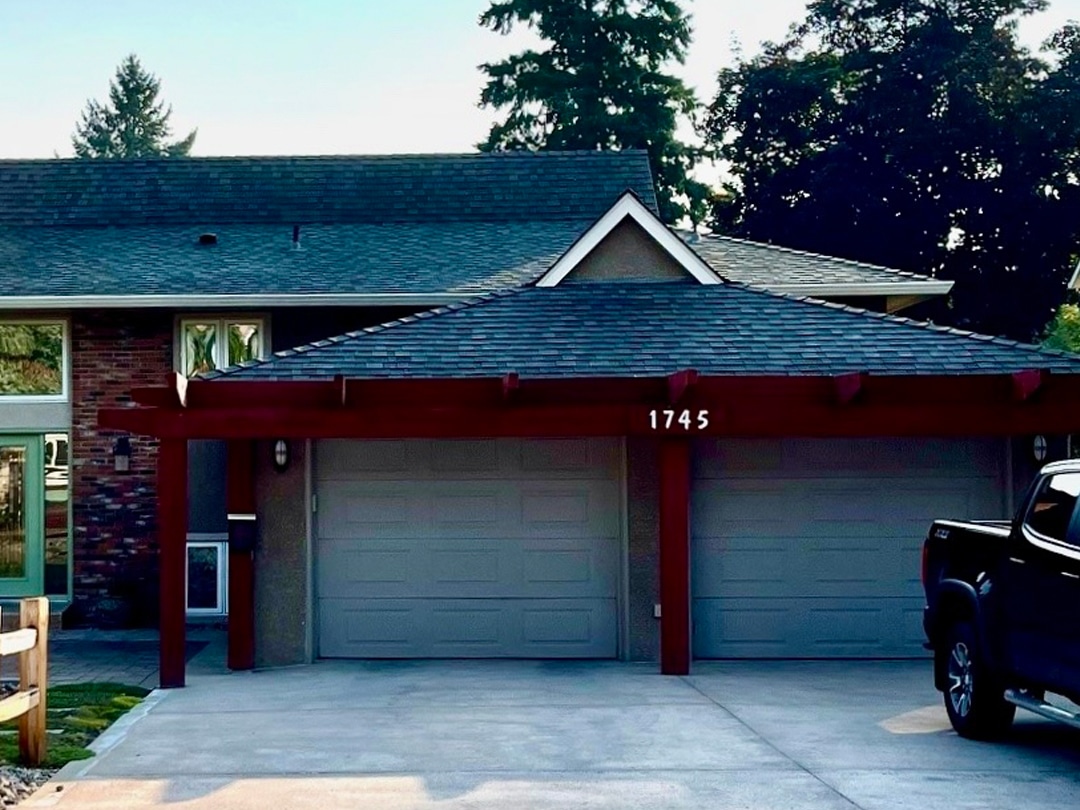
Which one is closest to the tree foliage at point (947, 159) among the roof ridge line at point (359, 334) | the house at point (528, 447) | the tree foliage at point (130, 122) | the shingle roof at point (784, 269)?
the shingle roof at point (784, 269)

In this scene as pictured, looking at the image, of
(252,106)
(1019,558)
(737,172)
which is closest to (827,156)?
(737,172)

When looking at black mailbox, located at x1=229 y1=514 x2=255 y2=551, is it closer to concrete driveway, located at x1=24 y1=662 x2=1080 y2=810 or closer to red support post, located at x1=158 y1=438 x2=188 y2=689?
red support post, located at x1=158 y1=438 x2=188 y2=689

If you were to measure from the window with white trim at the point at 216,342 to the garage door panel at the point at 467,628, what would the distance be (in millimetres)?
4700

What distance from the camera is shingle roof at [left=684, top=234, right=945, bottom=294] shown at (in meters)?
18.8

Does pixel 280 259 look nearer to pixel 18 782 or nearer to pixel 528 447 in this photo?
pixel 528 447

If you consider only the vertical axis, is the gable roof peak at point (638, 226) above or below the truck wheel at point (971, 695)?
above

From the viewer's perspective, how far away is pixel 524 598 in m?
15.0

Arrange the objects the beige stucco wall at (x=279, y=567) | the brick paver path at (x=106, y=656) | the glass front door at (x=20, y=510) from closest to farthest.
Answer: the brick paver path at (x=106, y=656), the beige stucco wall at (x=279, y=567), the glass front door at (x=20, y=510)

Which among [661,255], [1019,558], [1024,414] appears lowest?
[1019,558]

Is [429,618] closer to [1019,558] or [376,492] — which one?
[376,492]

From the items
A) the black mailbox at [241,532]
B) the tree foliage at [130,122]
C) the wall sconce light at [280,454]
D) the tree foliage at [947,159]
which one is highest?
the tree foliage at [130,122]

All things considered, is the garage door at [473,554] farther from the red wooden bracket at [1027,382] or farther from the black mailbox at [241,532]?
the red wooden bracket at [1027,382]

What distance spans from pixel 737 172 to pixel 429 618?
25.7m

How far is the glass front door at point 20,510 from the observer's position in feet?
61.2
